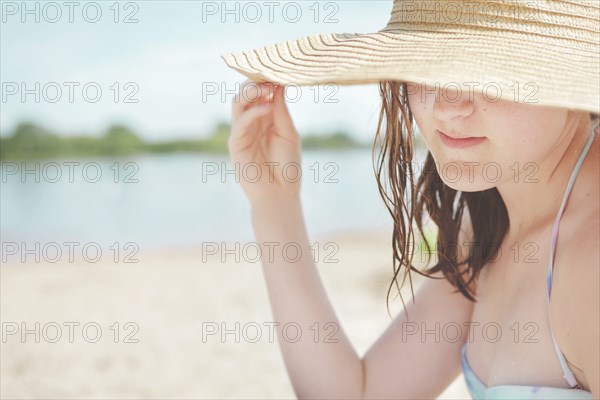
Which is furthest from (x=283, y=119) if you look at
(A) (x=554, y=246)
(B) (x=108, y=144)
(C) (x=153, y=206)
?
(B) (x=108, y=144)

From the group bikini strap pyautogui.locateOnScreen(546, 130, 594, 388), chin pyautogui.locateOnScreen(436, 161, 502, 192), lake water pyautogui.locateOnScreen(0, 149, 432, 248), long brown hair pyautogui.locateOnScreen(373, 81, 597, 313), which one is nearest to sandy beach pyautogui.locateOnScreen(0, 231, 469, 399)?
long brown hair pyautogui.locateOnScreen(373, 81, 597, 313)

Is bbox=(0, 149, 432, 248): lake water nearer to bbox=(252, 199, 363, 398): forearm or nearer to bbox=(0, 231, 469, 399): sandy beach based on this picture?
bbox=(0, 231, 469, 399): sandy beach

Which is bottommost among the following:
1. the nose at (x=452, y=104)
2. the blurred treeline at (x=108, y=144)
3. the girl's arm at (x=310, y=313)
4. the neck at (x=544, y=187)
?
the blurred treeline at (x=108, y=144)

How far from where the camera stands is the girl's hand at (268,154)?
6.17 ft

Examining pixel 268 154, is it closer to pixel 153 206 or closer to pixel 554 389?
pixel 554 389

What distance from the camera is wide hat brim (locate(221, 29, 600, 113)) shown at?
1146 millimetres

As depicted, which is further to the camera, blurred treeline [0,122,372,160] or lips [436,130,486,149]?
blurred treeline [0,122,372,160]

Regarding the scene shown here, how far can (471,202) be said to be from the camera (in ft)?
6.34

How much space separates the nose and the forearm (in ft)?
2.33

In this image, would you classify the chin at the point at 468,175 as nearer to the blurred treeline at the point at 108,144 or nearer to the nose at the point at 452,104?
the nose at the point at 452,104

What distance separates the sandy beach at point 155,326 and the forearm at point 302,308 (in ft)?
4.18

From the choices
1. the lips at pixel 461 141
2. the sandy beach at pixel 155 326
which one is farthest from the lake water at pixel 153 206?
the lips at pixel 461 141

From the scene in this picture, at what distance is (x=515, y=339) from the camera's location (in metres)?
1.54

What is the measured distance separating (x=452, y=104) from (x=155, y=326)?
12.0ft
